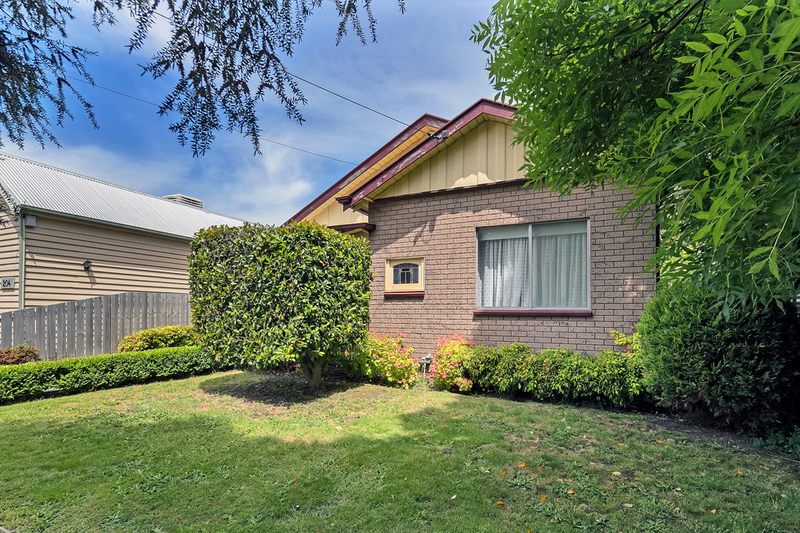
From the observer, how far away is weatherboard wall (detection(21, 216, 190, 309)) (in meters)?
10.3

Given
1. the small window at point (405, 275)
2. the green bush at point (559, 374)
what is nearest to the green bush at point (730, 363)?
the green bush at point (559, 374)

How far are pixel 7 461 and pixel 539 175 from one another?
239 inches

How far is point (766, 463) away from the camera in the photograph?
13.2 ft

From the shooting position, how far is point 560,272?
7.04m

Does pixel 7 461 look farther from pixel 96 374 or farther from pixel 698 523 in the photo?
pixel 698 523

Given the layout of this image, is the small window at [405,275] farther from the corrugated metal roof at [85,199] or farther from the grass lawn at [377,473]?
the corrugated metal roof at [85,199]

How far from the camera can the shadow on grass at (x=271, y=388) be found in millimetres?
6508

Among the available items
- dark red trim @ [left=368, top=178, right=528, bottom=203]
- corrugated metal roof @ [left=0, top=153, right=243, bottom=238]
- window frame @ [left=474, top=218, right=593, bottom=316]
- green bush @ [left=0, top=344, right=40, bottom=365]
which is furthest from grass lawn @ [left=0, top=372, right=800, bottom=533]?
corrugated metal roof @ [left=0, top=153, right=243, bottom=238]

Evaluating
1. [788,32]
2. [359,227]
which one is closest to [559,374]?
[359,227]

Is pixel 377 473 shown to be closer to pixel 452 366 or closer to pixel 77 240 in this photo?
pixel 452 366

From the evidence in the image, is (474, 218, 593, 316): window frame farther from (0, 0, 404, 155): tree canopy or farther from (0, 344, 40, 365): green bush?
(0, 344, 40, 365): green bush

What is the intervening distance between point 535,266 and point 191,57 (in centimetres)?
632

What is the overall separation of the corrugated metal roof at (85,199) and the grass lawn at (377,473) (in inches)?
285

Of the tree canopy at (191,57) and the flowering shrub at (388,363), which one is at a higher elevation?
the tree canopy at (191,57)
